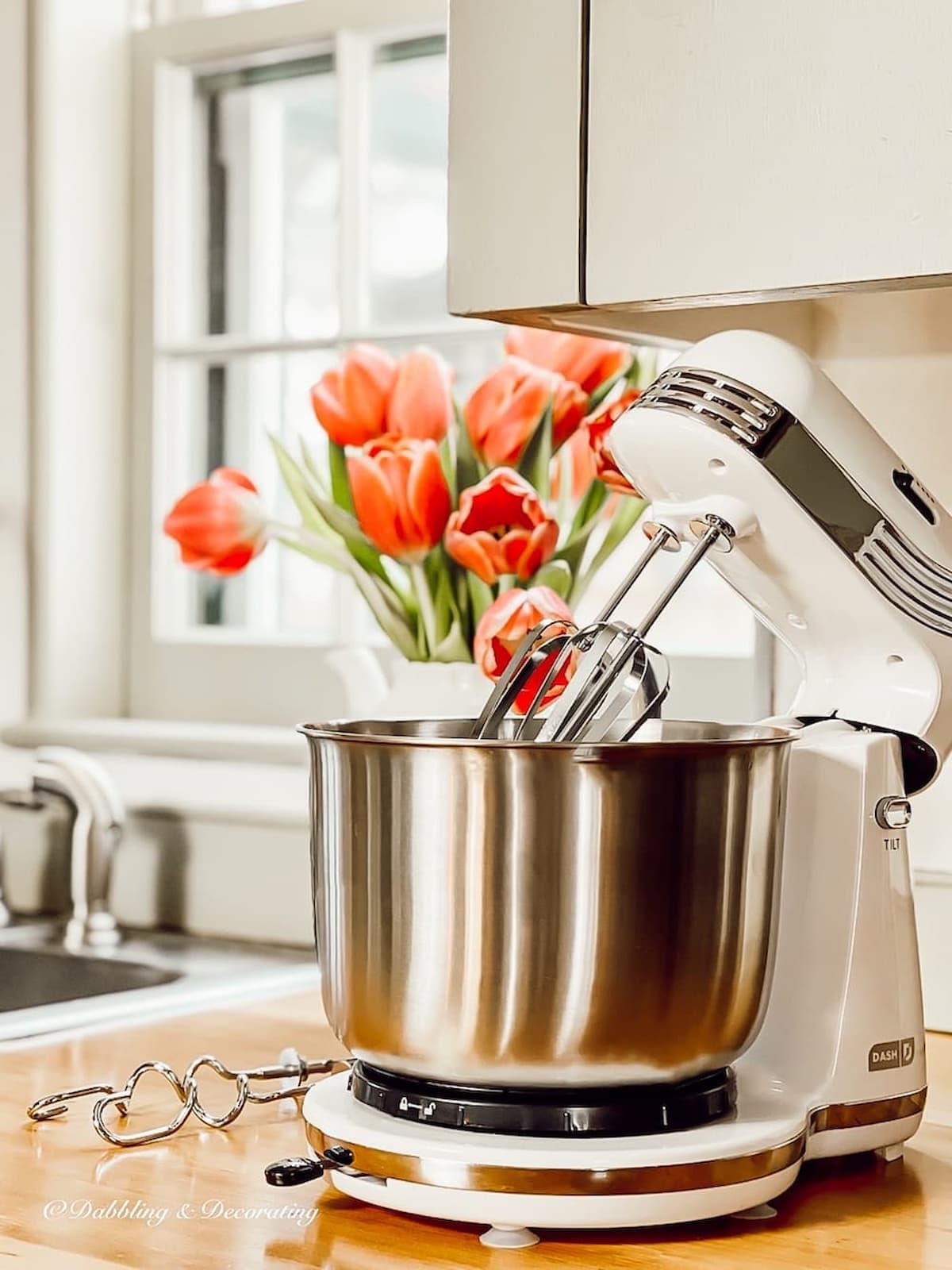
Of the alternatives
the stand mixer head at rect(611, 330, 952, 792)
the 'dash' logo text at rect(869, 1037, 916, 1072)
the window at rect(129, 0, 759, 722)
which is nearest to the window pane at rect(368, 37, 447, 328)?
the window at rect(129, 0, 759, 722)

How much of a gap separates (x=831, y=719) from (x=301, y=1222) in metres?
0.34

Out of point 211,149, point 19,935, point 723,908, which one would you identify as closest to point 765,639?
point 723,908

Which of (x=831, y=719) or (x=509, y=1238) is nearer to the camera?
(x=509, y=1238)

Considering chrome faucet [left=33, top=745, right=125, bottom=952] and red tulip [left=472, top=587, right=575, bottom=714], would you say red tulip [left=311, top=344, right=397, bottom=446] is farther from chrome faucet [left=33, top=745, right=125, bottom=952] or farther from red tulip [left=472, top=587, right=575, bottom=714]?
chrome faucet [left=33, top=745, right=125, bottom=952]

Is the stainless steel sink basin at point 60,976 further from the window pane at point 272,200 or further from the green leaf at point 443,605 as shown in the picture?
the window pane at point 272,200

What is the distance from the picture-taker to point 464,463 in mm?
1319

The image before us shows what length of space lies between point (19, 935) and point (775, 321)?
32.5 inches

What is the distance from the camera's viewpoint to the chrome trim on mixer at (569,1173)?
715 millimetres

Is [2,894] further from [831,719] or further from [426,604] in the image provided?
[831,719]

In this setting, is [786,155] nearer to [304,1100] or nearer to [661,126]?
[661,126]

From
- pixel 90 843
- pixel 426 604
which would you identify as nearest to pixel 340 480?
pixel 426 604

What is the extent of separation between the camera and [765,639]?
49.6 inches

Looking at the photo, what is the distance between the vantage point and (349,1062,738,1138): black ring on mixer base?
0.74 metres

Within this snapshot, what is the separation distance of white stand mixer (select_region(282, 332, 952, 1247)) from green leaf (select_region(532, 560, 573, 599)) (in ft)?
1.52
